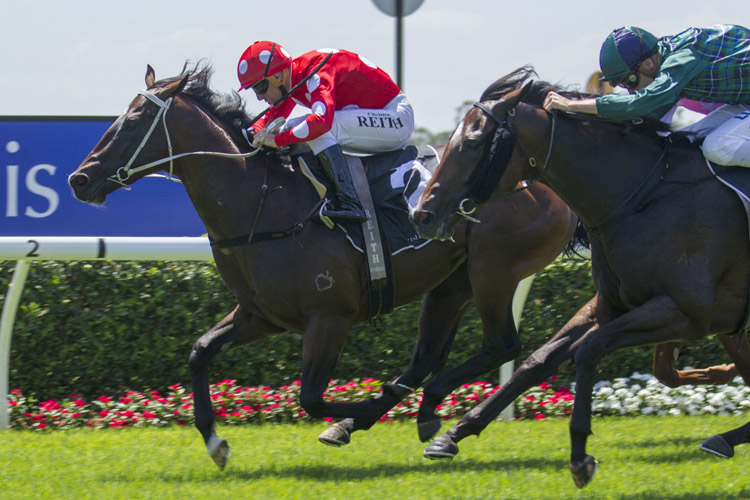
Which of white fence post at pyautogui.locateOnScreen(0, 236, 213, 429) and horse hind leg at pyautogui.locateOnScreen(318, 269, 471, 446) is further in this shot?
white fence post at pyautogui.locateOnScreen(0, 236, 213, 429)

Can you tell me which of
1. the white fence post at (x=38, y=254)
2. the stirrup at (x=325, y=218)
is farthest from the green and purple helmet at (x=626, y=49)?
the white fence post at (x=38, y=254)

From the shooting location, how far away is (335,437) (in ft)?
17.3

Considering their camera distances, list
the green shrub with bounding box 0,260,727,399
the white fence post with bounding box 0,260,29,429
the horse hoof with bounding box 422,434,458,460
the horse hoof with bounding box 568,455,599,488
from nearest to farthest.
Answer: the horse hoof with bounding box 568,455,599,488 < the horse hoof with bounding box 422,434,458,460 < the white fence post with bounding box 0,260,29,429 < the green shrub with bounding box 0,260,727,399

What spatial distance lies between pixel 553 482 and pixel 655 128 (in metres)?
1.63

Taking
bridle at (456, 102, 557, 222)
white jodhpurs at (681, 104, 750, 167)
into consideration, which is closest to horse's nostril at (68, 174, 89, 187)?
bridle at (456, 102, 557, 222)

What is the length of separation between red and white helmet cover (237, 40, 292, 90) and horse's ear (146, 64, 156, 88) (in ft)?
1.43

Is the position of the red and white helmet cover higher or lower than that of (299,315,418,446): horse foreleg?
higher

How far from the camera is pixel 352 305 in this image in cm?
512

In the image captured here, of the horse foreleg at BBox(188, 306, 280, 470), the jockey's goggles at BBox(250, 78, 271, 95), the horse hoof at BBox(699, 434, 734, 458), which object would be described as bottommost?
the horse hoof at BBox(699, 434, 734, 458)

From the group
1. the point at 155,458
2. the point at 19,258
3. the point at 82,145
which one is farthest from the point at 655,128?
the point at 82,145

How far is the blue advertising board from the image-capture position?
7805mm

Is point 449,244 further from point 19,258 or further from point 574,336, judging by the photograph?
point 19,258

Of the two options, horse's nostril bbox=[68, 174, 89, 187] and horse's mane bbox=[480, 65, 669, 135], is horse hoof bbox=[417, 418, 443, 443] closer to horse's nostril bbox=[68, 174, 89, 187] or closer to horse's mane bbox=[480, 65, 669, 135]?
horse's mane bbox=[480, 65, 669, 135]

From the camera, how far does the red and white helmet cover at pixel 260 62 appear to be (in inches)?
204
